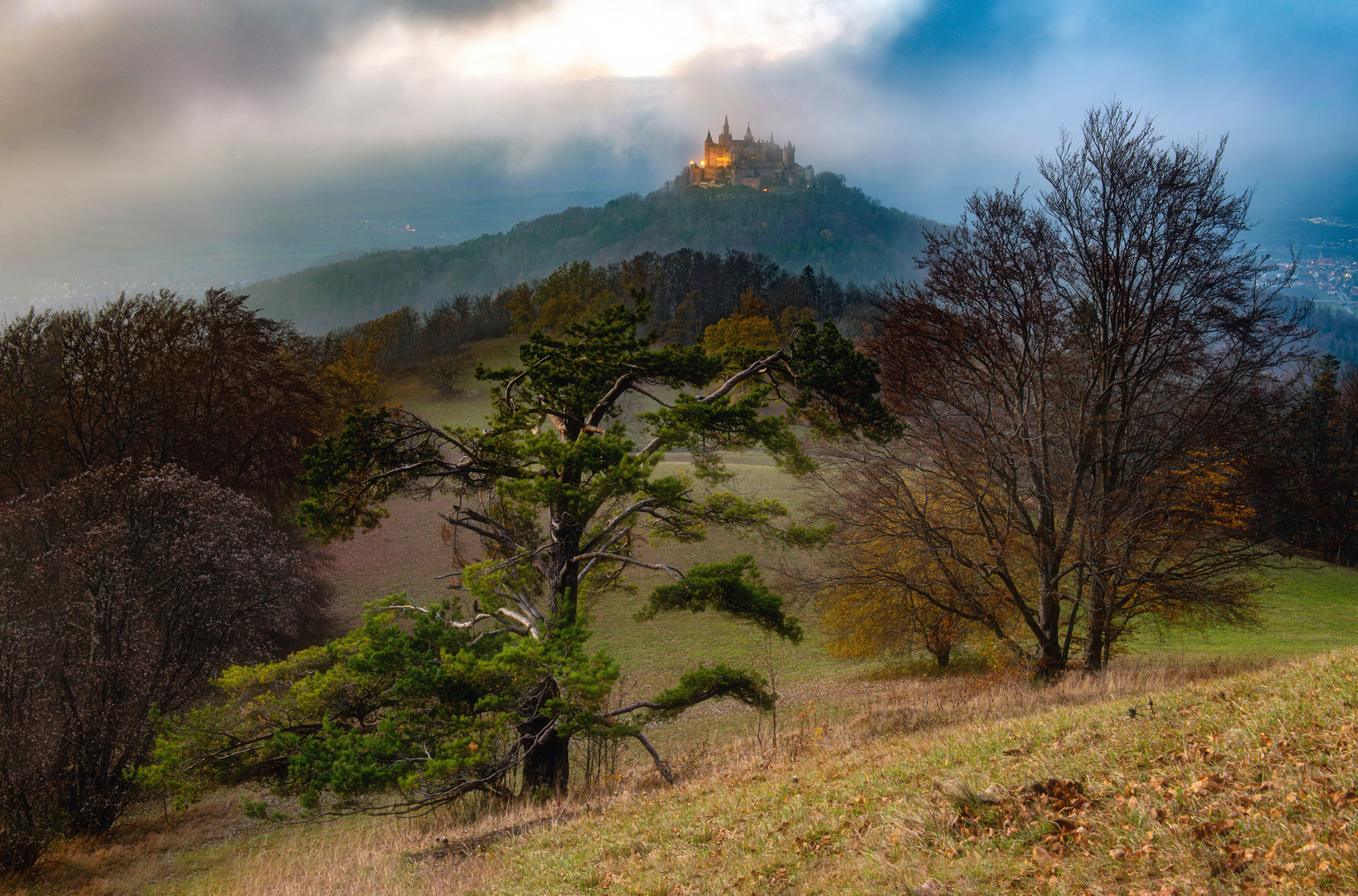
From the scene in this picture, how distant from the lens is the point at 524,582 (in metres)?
12.9

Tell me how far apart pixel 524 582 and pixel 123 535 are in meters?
9.22

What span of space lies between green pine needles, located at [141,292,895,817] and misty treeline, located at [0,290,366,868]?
4330mm

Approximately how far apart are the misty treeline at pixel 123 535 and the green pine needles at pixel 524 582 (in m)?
4.33

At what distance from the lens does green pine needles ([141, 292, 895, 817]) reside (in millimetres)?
10031

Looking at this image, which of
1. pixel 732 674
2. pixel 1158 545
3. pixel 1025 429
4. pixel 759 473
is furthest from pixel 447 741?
pixel 759 473

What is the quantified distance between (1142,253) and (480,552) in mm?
33687

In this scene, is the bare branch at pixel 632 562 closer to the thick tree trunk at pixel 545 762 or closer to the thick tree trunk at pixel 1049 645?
the thick tree trunk at pixel 545 762

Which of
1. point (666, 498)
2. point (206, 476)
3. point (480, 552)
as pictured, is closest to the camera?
point (666, 498)

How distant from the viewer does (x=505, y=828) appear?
30.6ft

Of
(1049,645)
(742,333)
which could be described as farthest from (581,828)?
(742,333)

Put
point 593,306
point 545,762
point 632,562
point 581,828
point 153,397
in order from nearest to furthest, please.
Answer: point 581,828 < point 545,762 < point 632,562 < point 153,397 < point 593,306

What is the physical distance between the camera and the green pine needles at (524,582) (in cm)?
1003

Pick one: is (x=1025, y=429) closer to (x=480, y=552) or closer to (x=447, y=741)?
(x=447, y=741)

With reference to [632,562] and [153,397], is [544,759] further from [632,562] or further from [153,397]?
[153,397]
